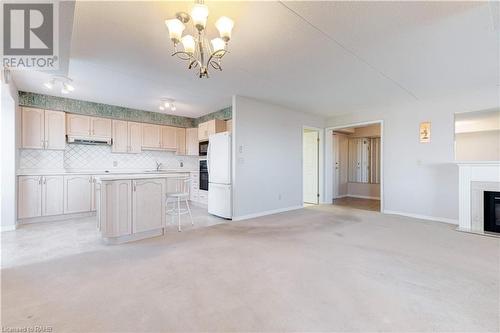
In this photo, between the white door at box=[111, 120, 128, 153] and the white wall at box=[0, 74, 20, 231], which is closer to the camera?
the white wall at box=[0, 74, 20, 231]

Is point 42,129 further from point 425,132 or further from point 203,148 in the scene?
point 425,132

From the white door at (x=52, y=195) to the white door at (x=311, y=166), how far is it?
6.08m

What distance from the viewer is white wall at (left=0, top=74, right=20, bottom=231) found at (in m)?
3.77

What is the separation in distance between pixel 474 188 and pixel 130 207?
555 cm

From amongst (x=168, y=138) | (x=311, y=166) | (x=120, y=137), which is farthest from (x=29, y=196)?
(x=311, y=166)

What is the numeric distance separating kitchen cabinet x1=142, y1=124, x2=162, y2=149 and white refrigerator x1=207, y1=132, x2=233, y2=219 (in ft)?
6.49

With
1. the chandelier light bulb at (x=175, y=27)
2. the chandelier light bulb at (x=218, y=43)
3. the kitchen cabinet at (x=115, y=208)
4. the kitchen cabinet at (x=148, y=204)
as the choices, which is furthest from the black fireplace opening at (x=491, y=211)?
the kitchen cabinet at (x=115, y=208)

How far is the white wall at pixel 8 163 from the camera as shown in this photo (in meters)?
3.77

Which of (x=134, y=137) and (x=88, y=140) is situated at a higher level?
(x=134, y=137)

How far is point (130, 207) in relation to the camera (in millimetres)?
3227

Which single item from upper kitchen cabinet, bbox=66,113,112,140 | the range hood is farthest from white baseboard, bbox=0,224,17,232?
upper kitchen cabinet, bbox=66,113,112,140

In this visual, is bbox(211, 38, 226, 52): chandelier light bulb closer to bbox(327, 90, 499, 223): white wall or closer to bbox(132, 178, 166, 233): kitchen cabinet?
bbox(132, 178, 166, 233): kitchen cabinet

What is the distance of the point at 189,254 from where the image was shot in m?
2.76

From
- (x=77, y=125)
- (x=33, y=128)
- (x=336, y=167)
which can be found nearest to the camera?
(x=33, y=128)
